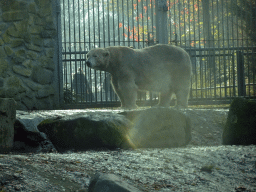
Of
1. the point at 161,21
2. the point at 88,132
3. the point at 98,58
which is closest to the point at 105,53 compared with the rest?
the point at 98,58

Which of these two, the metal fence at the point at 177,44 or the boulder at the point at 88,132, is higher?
the metal fence at the point at 177,44

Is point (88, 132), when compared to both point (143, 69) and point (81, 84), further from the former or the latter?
point (81, 84)

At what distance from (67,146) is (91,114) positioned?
493 mm

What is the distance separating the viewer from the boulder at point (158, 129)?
4039mm

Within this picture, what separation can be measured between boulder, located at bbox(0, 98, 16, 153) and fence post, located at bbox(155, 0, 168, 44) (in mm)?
4701

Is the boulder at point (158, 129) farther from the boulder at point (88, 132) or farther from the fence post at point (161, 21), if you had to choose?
the fence post at point (161, 21)

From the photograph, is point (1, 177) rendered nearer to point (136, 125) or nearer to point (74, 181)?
point (74, 181)

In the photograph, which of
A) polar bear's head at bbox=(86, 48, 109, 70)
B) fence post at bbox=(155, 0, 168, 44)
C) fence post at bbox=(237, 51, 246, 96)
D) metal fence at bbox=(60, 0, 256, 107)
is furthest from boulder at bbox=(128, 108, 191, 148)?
fence post at bbox=(237, 51, 246, 96)

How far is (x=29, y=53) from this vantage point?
6.57m

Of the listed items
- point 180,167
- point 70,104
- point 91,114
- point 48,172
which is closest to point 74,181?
point 48,172

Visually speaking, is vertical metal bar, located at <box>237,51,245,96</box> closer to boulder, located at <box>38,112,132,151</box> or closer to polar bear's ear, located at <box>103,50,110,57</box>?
polar bear's ear, located at <box>103,50,110,57</box>

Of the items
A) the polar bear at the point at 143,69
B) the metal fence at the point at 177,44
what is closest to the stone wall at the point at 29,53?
the metal fence at the point at 177,44

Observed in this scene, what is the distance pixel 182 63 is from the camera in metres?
5.99

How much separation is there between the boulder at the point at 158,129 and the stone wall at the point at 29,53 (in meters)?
3.09
